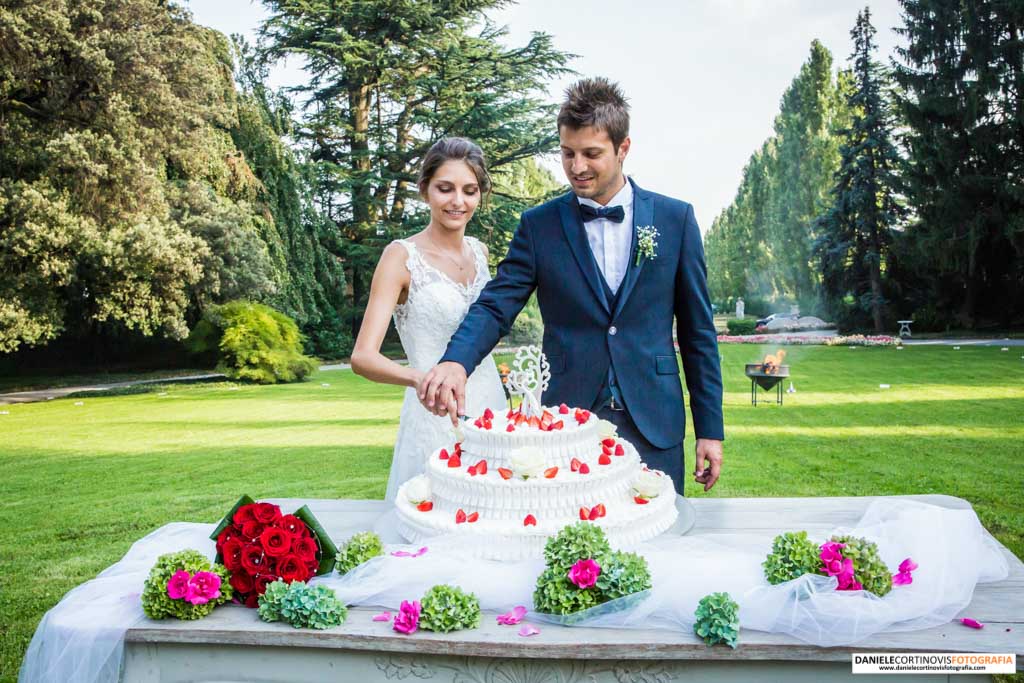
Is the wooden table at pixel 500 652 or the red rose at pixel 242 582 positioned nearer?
the wooden table at pixel 500 652

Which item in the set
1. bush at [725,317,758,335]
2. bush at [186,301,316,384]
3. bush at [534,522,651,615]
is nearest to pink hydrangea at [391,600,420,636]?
bush at [534,522,651,615]

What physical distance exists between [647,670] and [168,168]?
1892 centimetres

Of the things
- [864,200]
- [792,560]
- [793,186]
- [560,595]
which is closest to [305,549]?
[560,595]

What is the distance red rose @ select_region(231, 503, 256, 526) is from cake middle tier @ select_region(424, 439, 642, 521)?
0.57m

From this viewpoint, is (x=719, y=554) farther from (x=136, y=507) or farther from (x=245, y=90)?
(x=245, y=90)

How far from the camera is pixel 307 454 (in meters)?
9.79

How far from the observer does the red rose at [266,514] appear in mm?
2258

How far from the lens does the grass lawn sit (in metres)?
6.49

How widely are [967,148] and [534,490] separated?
78.2 feet

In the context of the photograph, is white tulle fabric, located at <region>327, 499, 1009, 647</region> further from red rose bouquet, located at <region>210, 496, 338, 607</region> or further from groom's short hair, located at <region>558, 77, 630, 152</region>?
groom's short hair, located at <region>558, 77, 630, 152</region>

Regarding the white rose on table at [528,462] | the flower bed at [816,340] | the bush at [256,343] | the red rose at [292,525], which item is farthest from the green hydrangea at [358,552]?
the flower bed at [816,340]

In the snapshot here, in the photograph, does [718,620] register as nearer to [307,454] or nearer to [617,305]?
[617,305]

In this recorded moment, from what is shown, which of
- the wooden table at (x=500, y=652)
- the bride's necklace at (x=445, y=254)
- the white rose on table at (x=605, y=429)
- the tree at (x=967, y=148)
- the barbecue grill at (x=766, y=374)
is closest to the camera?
the wooden table at (x=500, y=652)

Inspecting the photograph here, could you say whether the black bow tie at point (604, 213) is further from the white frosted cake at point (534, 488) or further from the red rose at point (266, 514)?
the red rose at point (266, 514)
